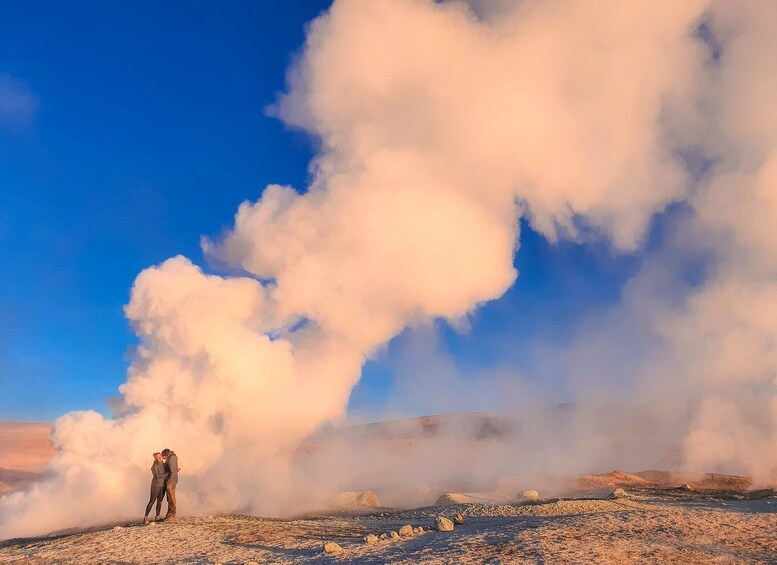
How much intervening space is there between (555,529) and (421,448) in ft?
207

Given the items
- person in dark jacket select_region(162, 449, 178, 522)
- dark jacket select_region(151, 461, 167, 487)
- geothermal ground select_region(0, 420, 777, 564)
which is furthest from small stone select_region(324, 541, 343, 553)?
dark jacket select_region(151, 461, 167, 487)

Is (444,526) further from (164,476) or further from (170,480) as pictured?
(164,476)

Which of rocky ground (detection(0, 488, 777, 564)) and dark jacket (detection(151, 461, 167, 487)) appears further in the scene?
dark jacket (detection(151, 461, 167, 487))

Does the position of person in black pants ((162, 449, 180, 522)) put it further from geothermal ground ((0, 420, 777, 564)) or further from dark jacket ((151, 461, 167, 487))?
geothermal ground ((0, 420, 777, 564))

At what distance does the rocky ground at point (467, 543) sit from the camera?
888cm

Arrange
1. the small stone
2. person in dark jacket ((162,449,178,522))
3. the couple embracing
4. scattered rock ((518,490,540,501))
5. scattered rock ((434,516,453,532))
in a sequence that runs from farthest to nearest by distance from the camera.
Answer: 1. scattered rock ((518,490,540,501))
2. the couple embracing
3. person in dark jacket ((162,449,178,522))
4. scattered rock ((434,516,453,532))
5. the small stone

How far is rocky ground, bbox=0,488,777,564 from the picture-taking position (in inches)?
349

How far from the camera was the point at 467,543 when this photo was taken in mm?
9844

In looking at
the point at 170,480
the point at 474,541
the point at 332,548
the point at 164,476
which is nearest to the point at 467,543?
the point at 474,541

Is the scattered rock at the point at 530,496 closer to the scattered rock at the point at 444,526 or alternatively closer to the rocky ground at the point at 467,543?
the rocky ground at the point at 467,543

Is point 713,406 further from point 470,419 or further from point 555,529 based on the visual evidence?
point 470,419

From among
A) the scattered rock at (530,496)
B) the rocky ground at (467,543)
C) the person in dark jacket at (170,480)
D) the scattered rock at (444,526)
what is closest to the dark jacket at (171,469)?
the person in dark jacket at (170,480)

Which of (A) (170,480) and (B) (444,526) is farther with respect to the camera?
(A) (170,480)

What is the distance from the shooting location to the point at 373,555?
9727 millimetres
